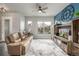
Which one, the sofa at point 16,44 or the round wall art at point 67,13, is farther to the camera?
the round wall art at point 67,13

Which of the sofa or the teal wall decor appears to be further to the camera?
the teal wall decor

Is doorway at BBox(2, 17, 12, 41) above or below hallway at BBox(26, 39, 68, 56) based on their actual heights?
above

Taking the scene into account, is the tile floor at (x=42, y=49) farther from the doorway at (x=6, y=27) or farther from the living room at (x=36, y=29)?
the doorway at (x=6, y=27)

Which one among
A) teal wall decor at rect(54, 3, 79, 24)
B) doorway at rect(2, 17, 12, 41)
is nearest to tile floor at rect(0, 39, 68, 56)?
A: doorway at rect(2, 17, 12, 41)

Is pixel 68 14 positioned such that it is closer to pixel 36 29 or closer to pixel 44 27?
pixel 44 27

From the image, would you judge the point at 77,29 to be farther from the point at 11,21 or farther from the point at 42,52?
the point at 11,21

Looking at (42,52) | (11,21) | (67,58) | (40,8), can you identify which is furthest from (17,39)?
(67,58)

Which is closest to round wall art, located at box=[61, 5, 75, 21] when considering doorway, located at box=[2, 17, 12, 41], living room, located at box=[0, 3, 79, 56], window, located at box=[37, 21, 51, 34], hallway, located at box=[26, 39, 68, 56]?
living room, located at box=[0, 3, 79, 56]

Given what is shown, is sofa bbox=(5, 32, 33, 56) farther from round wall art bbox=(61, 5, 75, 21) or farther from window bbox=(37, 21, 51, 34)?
round wall art bbox=(61, 5, 75, 21)

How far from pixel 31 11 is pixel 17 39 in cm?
87

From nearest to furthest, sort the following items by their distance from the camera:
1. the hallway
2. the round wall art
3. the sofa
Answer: the sofa < the hallway < the round wall art

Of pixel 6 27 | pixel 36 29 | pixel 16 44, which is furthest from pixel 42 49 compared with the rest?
pixel 6 27

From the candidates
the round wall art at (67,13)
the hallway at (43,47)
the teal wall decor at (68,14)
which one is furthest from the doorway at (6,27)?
the round wall art at (67,13)

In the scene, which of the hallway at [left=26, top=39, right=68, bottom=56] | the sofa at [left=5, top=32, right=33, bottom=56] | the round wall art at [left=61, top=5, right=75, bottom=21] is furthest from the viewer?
the round wall art at [left=61, top=5, right=75, bottom=21]
